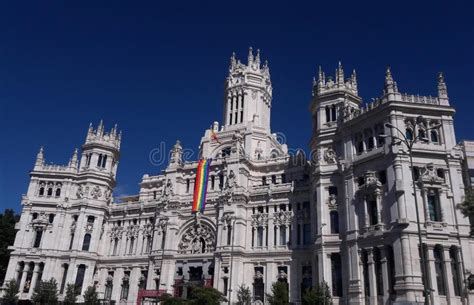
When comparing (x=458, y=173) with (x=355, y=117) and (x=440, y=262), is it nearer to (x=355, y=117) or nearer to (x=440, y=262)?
(x=440, y=262)

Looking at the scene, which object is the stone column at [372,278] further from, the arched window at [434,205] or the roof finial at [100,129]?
the roof finial at [100,129]

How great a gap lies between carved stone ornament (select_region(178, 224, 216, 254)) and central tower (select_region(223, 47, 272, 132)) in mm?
21962

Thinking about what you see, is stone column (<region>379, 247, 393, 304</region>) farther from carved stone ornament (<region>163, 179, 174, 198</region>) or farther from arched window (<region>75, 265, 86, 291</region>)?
arched window (<region>75, 265, 86, 291</region>)

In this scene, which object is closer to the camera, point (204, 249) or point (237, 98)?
point (204, 249)

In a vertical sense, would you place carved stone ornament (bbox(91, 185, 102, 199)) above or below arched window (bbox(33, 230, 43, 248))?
above

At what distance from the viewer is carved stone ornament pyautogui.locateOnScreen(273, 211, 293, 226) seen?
200 feet

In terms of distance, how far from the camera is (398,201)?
4472 cm

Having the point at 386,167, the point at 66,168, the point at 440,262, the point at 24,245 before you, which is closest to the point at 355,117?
the point at 386,167

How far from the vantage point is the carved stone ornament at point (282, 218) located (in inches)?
Result: 2403

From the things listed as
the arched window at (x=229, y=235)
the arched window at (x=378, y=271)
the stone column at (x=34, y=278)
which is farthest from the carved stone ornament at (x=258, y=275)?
the stone column at (x=34, y=278)

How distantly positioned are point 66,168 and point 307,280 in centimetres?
4674

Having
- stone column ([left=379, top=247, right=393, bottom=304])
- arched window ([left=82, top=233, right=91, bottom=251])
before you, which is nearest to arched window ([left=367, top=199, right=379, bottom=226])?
stone column ([left=379, top=247, right=393, bottom=304])

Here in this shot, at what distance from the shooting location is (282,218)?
2422 inches

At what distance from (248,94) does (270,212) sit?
27126 millimetres
